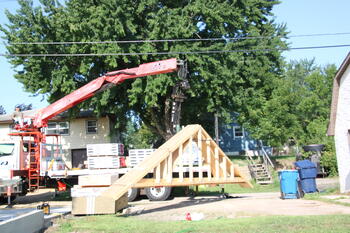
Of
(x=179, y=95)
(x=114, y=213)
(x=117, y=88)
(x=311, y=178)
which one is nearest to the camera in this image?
(x=114, y=213)

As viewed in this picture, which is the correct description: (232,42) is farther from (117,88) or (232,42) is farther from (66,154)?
(66,154)

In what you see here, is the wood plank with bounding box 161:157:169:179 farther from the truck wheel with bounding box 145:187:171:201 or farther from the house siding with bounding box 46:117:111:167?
the house siding with bounding box 46:117:111:167

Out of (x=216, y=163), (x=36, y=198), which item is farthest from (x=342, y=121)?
(x=36, y=198)

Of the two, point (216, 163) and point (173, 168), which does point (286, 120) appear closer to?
point (216, 163)

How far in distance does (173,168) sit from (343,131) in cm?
772

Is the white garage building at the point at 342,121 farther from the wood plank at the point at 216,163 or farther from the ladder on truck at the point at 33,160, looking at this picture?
the ladder on truck at the point at 33,160

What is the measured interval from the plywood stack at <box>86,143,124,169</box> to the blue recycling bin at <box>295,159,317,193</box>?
7.72 metres

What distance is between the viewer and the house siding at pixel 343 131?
1616cm

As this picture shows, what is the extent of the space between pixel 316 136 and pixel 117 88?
15572mm

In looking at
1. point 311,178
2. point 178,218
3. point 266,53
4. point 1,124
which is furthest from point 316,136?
point 1,124

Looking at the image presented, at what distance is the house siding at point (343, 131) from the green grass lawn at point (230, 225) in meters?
7.60

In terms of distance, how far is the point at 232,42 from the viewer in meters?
25.4

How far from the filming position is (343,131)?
16.4 meters

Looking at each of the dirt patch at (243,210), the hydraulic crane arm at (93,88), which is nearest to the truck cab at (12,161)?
the hydraulic crane arm at (93,88)
